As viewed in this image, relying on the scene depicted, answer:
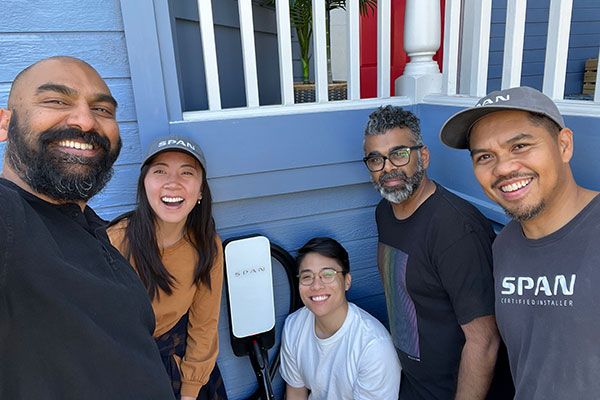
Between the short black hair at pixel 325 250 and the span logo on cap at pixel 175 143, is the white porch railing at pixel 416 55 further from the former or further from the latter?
the short black hair at pixel 325 250

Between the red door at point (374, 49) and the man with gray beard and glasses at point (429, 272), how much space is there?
7.45ft

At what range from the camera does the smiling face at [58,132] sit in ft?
2.81

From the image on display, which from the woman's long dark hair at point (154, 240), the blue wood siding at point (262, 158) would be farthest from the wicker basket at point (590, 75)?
the woman's long dark hair at point (154, 240)

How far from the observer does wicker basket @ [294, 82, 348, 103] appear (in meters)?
2.20

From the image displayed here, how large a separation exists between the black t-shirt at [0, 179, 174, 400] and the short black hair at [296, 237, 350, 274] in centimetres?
106

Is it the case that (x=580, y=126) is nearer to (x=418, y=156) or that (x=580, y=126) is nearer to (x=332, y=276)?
(x=418, y=156)

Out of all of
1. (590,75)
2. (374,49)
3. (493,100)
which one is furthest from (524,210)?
(590,75)

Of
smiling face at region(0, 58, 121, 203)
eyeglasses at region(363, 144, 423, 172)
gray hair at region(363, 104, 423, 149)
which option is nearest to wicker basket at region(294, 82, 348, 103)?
gray hair at region(363, 104, 423, 149)

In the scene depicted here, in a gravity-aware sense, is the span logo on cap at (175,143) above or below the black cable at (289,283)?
above

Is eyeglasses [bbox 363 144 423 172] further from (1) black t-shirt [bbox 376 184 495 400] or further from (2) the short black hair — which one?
(2) the short black hair

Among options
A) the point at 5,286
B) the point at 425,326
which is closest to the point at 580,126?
the point at 425,326

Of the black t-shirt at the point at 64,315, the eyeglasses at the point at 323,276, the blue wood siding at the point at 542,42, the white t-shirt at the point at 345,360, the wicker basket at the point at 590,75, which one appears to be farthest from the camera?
the blue wood siding at the point at 542,42

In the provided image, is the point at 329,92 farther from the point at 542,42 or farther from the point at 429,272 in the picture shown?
the point at 542,42

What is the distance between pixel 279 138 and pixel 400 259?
2.51 ft
